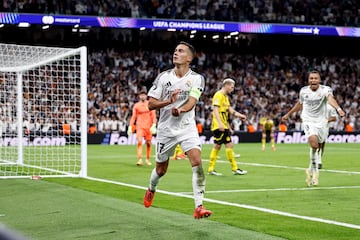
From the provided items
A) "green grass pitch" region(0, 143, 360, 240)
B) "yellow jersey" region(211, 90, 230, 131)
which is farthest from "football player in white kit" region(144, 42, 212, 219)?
"yellow jersey" region(211, 90, 230, 131)

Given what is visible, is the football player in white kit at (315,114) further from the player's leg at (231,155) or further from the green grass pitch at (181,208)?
the player's leg at (231,155)

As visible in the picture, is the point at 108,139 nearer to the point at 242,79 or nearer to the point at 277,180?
the point at 242,79

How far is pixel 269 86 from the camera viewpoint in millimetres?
48188

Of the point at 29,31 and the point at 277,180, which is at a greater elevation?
the point at 29,31

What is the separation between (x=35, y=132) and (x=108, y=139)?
11.5 m

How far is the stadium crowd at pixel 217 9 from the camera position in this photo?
41.0 metres

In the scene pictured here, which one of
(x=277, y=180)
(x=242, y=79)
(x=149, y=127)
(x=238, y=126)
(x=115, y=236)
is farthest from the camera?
(x=242, y=79)

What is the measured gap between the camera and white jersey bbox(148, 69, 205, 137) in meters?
8.76

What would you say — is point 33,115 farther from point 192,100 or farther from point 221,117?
point 192,100

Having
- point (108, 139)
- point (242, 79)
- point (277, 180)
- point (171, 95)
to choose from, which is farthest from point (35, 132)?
point (242, 79)

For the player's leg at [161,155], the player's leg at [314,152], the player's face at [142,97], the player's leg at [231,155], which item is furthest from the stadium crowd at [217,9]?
the player's leg at [161,155]

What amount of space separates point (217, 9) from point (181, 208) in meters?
37.0

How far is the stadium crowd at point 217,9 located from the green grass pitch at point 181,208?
26.4 m

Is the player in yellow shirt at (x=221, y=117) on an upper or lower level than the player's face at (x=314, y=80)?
lower
